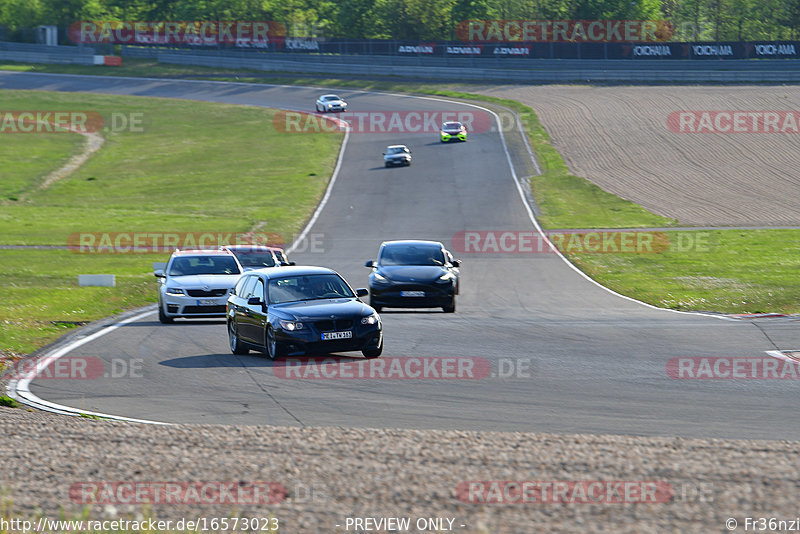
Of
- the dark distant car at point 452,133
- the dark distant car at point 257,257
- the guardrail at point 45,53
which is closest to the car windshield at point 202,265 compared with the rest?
the dark distant car at point 257,257

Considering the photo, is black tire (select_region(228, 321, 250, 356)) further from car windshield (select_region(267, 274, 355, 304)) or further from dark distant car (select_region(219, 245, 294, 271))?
dark distant car (select_region(219, 245, 294, 271))

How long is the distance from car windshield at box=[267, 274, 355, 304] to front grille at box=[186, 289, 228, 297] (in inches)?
189

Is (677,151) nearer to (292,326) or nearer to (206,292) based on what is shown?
(206,292)

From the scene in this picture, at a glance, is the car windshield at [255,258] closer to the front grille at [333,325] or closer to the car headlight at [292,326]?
the car headlight at [292,326]

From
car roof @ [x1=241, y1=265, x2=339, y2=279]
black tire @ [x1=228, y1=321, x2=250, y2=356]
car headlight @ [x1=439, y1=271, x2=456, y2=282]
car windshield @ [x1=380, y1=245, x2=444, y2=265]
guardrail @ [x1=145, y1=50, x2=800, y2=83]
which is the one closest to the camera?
black tire @ [x1=228, y1=321, x2=250, y2=356]

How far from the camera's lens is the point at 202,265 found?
21906mm

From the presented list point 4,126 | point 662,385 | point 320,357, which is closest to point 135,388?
point 320,357

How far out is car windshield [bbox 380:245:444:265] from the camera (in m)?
22.6

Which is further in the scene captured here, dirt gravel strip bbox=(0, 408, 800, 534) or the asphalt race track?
the asphalt race track

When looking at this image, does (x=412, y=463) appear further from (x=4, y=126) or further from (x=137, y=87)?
(x=137, y=87)

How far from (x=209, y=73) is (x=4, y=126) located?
23428 mm

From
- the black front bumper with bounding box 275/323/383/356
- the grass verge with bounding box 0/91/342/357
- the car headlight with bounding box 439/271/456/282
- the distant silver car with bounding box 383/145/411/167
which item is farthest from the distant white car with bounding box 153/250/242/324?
the distant silver car with bounding box 383/145/411/167

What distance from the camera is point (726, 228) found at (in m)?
39.8

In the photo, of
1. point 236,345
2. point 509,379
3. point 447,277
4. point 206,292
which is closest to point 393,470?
point 509,379
